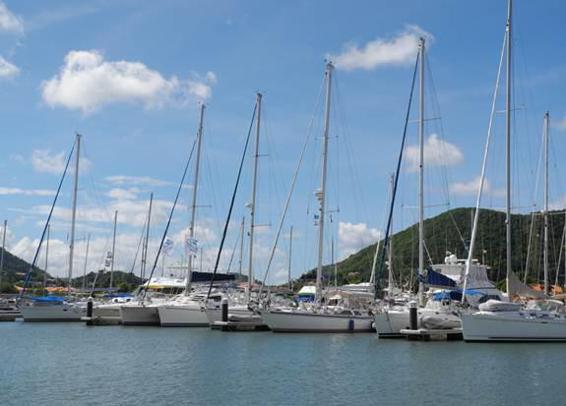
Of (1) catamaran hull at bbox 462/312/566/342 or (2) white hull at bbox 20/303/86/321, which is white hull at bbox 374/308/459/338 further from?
(2) white hull at bbox 20/303/86/321

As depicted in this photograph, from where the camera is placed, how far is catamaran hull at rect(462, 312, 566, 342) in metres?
40.7

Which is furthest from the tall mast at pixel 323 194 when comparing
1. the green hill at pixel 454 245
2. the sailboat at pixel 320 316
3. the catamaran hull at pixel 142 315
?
the green hill at pixel 454 245

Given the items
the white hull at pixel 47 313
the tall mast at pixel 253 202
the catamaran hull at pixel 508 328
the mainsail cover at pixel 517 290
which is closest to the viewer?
the catamaran hull at pixel 508 328

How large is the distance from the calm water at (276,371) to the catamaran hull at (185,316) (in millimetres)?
11261

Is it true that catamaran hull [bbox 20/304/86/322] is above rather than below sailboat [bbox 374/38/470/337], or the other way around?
below

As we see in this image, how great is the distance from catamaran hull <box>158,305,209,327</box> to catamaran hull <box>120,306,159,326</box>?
2.88 meters

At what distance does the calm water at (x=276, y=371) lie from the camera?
80.9 feet

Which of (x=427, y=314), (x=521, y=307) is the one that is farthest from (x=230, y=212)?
(x=521, y=307)

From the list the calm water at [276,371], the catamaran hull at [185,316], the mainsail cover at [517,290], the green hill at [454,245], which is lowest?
the calm water at [276,371]

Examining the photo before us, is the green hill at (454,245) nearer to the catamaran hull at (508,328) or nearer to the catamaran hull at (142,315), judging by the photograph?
the catamaran hull at (142,315)

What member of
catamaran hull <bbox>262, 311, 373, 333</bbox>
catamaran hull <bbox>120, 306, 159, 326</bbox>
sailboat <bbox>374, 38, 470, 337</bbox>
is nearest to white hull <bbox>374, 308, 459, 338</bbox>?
sailboat <bbox>374, 38, 470, 337</bbox>

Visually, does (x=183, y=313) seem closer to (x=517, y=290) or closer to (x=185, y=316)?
(x=185, y=316)

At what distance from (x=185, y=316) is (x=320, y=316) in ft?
47.4

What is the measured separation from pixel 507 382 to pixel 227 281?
37.3 metres
